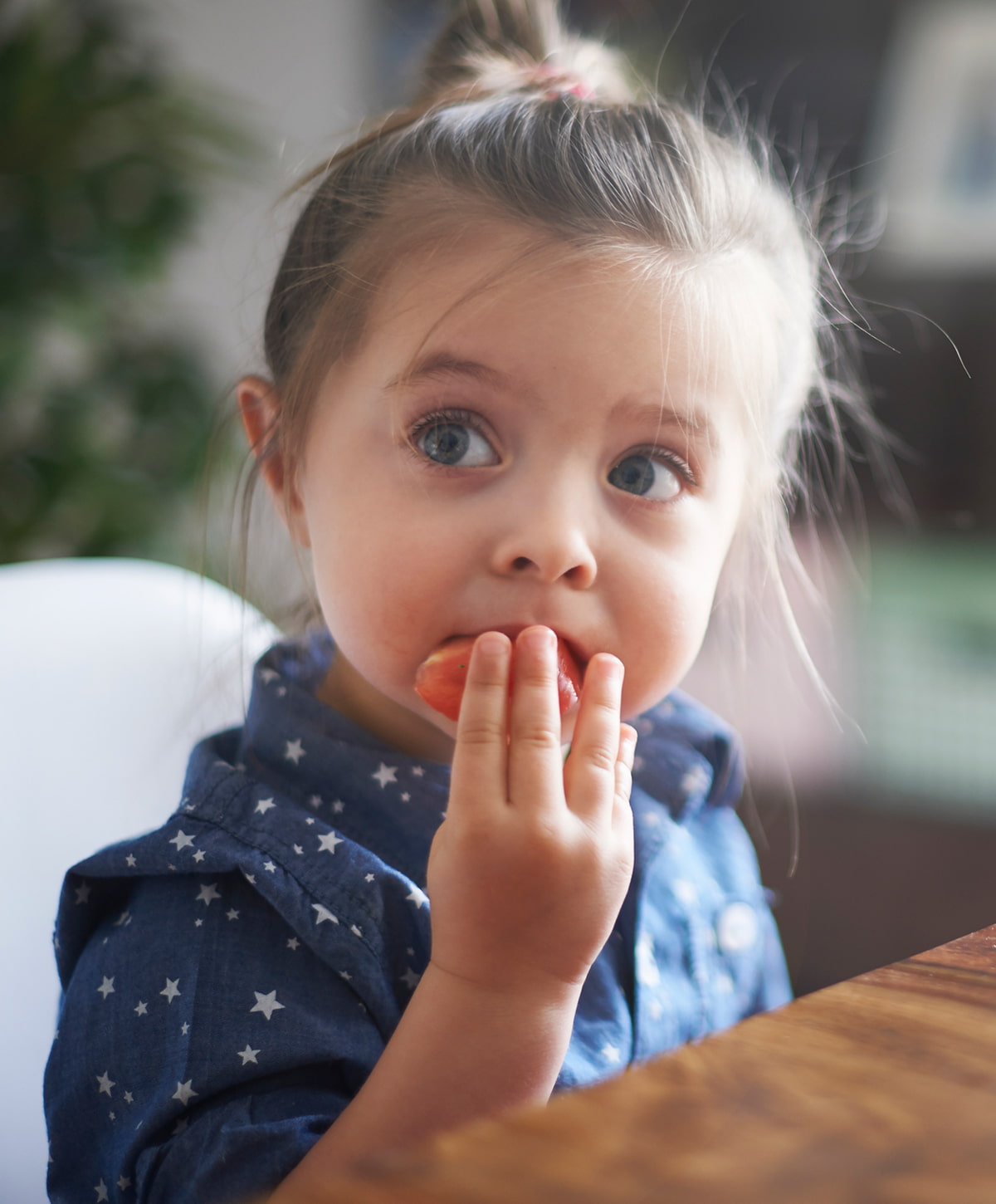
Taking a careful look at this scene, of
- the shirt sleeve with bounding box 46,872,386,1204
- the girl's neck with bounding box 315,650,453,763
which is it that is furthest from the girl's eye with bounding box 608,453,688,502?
the shirt sleeve with bounding box 46,872,386,1204

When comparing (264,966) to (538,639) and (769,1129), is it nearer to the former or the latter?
(538,639)

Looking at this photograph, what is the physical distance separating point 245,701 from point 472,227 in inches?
17.2

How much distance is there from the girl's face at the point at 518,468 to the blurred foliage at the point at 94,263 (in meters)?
1.10

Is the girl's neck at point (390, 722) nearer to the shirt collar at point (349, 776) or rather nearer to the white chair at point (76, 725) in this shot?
the shirt collar at point (349, 776)

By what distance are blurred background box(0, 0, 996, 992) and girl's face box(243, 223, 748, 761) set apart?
3.47 feet

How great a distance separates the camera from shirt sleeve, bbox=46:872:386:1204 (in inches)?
23.0

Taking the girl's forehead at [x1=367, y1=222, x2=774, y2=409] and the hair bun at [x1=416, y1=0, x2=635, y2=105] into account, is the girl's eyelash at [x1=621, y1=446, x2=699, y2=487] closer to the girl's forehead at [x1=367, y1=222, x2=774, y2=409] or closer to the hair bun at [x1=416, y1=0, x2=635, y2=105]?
the girl's forehead at [x1=367, y1=222, x2=774, y2=409]

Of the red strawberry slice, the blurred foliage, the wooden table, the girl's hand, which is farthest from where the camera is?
the blurred foliage

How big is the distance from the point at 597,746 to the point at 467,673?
0.09m

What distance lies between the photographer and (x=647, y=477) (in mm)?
720

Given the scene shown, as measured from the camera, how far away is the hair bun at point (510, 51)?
2.93 feet

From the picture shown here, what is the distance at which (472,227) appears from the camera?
711 mm

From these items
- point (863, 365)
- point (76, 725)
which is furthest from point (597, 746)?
point (863, 365)

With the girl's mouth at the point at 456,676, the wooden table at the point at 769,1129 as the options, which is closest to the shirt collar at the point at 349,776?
the girl's mouth at the point at 456,676
